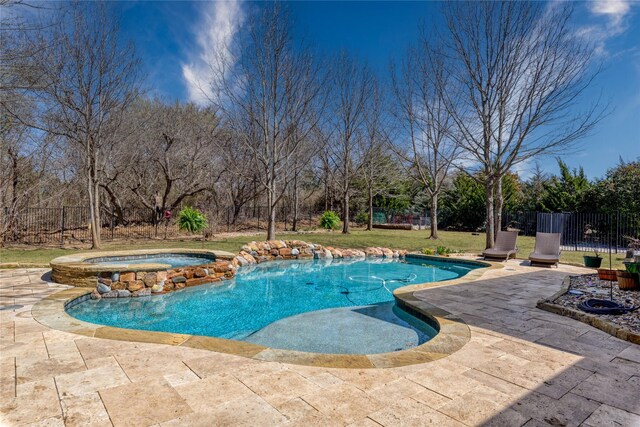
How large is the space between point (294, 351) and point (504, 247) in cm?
903

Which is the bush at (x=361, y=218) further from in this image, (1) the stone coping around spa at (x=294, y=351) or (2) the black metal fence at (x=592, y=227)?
(1) the stone coping around spa at (x=294, y=351)

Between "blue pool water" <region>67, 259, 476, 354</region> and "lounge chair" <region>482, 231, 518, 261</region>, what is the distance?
2161 millimetres

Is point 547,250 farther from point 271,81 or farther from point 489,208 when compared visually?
point 271,81

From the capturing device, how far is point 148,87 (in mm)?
12367

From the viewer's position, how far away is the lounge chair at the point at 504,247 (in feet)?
32.1

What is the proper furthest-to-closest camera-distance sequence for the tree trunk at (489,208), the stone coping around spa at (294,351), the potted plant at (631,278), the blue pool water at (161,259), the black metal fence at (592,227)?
1. the black metal fence at (592,227)
2. the tree trunk at (489,208)
3. the blue pool water at (161,259)
4. the potted plant at (631,278)
5. the stone coping around spa at (294,351)

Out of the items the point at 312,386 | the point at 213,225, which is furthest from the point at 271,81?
the point at 312,386

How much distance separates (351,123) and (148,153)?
10.4m

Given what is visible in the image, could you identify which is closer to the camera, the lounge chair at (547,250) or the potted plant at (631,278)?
the potted plant at (631,278)

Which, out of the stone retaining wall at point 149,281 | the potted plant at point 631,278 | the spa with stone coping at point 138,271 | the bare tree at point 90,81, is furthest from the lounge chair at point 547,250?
the bare tree at point 90,81

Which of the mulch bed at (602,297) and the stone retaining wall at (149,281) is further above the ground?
the mulch bed at (602,297)

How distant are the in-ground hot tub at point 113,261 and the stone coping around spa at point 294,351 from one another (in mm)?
1057

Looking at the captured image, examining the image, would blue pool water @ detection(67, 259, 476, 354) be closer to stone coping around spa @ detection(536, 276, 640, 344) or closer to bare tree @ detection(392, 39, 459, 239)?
stone coping around spa @ detection(536, 276, 640, 344)

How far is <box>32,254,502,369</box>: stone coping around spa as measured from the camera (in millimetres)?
2879
